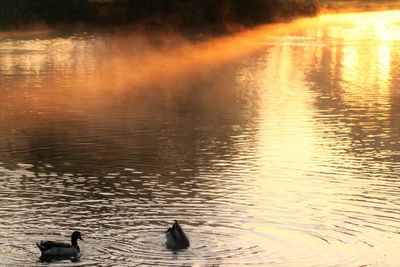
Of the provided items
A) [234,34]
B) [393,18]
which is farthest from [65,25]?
[393,18]

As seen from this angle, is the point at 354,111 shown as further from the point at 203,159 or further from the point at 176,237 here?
the point at 176,237

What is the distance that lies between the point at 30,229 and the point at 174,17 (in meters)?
51.4

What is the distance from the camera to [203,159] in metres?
27.1

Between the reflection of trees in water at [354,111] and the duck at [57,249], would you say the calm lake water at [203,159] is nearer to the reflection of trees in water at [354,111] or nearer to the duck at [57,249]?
the reflection of trees in water at [354,111]

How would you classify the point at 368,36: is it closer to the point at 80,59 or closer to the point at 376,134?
the point at 80,59

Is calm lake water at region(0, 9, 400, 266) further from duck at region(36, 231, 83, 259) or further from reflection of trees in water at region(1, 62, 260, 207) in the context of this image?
duck at region(36, 231, 83, 259)

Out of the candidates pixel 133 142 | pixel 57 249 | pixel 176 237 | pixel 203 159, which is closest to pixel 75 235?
pixel 57 249

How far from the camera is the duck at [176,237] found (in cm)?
1897

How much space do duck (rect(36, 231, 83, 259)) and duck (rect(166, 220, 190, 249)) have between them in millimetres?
1473

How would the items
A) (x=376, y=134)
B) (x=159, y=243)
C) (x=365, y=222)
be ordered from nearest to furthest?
(x=159, y=243), (x=365, y=222), (x=376, y=134)

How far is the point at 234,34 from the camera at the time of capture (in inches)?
2687

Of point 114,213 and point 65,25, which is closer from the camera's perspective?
point 114,213

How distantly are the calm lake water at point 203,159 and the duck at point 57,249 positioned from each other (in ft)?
0.60

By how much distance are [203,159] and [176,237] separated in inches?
323
